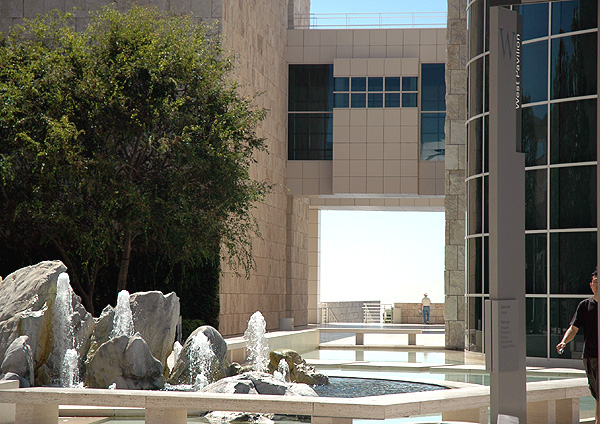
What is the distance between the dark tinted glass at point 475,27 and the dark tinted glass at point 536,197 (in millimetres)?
4641

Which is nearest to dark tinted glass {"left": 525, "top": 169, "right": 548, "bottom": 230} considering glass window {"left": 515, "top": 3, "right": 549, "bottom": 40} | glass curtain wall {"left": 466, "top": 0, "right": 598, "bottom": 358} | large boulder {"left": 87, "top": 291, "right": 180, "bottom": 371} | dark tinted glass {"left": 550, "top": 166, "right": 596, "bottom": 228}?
glass curtain wall {"left": 466, "top": 0, "right": 598, "bottom": 358}

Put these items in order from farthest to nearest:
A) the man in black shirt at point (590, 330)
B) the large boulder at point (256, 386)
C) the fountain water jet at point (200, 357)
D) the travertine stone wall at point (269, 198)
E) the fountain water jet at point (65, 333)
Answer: the travertine stone wall at point (269, 198)
the fountain water jet at point (200, 357)
the fountain water jet at point (65, 333)
the large boulder at point (256, 386)
the man in black shirt at point (590, 330)

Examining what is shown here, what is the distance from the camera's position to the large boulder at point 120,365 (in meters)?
14.0

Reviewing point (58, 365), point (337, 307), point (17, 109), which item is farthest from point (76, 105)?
point (337, 307)

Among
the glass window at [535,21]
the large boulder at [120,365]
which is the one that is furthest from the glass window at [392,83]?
the large boulder at [120,365]

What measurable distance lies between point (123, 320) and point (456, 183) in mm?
13510

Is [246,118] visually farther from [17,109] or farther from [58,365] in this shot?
[58,365]

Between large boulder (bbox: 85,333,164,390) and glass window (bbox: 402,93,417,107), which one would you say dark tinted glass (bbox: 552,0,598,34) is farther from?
glass window (bbox: 402,93,417,107)

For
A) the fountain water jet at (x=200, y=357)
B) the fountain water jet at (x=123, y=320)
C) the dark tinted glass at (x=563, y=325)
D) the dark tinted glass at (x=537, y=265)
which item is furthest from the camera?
the dark tinted glass at (x=537, y=265)

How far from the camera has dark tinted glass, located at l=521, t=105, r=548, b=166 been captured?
806 inches

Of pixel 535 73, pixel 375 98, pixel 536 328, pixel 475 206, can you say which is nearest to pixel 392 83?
pixel 375 98

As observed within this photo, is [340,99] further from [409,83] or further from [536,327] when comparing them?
[536,327]

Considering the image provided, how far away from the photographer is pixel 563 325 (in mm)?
19672

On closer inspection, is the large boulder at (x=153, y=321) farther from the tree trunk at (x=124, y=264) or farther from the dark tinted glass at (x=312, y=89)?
the dark tinted glass at (x=312, y=89)
